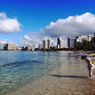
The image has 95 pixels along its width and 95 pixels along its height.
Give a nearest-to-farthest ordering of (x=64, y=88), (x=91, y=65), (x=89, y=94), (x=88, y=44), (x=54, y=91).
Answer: (x=89, y=94), (x=54, y=91), (x=64, y=88), (x=91, y=65), (x=88, y=44)

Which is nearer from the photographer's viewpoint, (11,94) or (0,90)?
(11,94)

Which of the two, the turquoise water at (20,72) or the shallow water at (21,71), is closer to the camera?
the turquoise water at (20,72)

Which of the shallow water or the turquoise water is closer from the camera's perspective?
the turquoise water

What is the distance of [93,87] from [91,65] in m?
3.57

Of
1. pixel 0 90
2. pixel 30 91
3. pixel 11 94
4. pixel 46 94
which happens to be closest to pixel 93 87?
pixel 46 94

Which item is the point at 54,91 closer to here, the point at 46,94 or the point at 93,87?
the point at 46,94

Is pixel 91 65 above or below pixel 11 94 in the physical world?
above

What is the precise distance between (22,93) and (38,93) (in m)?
1.07

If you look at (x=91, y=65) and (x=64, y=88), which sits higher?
(x=91, y=65)

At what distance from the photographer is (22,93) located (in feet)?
35.3

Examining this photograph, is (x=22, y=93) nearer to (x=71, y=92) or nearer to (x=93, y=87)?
(x=71, y=92)

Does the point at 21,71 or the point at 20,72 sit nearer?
the point at 20,72

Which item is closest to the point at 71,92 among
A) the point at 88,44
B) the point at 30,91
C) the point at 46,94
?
the point at 46,94

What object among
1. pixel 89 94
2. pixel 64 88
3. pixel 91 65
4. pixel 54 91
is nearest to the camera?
pixel 89 94
